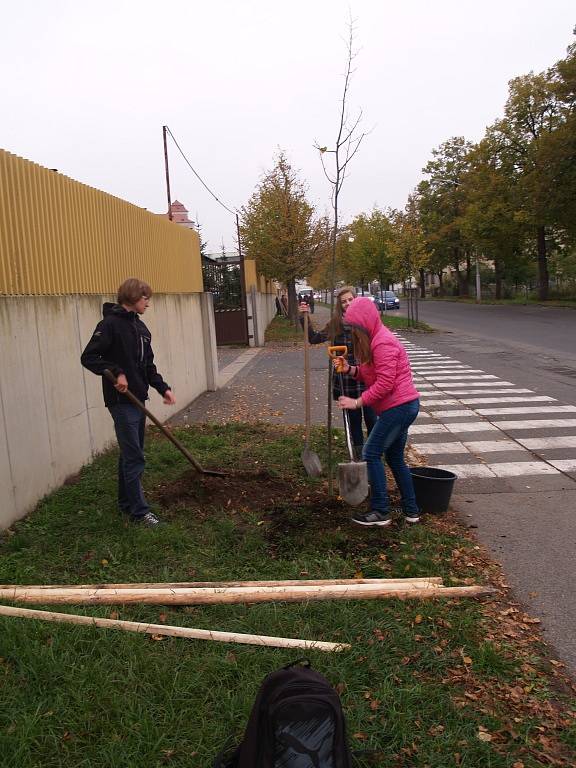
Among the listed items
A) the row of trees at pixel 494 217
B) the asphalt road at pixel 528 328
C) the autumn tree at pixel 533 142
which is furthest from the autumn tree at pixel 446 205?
the asphalt road at pixel 528 328

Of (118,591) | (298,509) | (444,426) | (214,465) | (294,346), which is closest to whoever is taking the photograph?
(118,591)

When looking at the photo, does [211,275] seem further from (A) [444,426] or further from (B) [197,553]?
(B) [197,553]

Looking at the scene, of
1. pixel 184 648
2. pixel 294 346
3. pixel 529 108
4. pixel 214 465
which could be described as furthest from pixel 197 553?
pixel 529 108

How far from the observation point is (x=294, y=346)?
2173 cm

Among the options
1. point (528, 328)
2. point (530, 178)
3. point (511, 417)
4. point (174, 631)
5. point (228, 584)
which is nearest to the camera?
point (174, 631)

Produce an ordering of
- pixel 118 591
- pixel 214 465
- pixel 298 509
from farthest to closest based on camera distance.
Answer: pixel 214 465 < pixel 298 509 < pixel 118 591

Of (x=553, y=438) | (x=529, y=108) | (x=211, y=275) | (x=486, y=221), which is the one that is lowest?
(x=553, y=438)

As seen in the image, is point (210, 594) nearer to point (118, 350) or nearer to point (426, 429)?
point (118, 350)

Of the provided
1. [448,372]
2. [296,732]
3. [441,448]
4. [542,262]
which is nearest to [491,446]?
[441,448]

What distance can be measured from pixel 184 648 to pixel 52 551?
64.8 inches

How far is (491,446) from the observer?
24.2 ft

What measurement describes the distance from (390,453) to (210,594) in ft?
6.18

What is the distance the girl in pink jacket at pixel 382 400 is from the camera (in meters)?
4.52

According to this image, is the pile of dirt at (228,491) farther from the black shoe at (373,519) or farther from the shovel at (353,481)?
the black shoe at (373,519)
